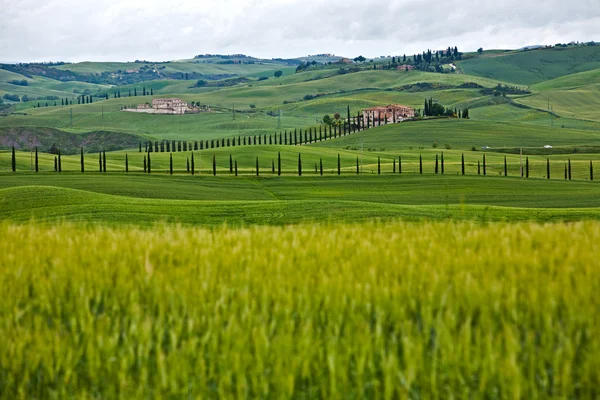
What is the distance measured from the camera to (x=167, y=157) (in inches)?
4946

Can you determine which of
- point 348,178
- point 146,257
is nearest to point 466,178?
point 348,178

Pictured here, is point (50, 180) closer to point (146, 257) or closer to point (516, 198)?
point (516, 198)

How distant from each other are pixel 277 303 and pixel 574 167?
111m

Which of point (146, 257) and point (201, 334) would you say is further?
point (146, 257)

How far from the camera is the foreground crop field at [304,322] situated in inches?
262

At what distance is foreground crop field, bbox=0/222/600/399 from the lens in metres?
6.66

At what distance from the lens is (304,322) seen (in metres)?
7.41

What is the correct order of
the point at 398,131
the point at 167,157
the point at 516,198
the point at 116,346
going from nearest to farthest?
the point at 116,346 → the point at 516,198 → the point at 167,157 → the point at 398,131

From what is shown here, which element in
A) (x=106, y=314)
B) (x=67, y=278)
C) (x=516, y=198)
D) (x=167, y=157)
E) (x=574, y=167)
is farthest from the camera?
(x=167, y=157)

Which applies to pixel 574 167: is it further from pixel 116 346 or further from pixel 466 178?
pixel 116 346

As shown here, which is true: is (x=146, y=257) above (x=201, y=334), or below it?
above

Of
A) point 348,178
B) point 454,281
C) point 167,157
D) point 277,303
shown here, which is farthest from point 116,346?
point 167,157

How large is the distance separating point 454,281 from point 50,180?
64.0 metres

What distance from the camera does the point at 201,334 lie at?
7.35 metres
